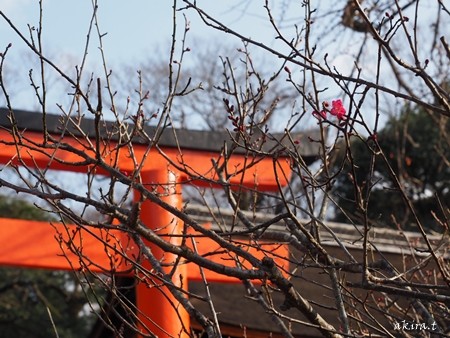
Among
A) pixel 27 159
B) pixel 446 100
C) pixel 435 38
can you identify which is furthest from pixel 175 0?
pixel 435 38

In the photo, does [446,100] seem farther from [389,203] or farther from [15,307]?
[15,307]

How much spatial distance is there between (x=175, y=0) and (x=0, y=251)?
3239 mm

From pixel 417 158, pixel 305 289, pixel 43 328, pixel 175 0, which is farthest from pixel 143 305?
pixel 417 158

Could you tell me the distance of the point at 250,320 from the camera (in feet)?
21.2

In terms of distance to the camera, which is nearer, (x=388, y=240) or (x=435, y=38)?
(x=435, y=38)

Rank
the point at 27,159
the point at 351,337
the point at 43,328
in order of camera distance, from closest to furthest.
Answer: the point at 351,337
the point at 27,159
the point at 43,328

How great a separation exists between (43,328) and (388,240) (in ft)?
19.8

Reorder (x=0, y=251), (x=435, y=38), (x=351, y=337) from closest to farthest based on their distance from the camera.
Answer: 1. (x=351, y=337)
2. (x=0, y=251)
3. (x=435, y=38)

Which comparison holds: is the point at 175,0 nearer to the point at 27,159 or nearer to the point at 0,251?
the point at 27,159

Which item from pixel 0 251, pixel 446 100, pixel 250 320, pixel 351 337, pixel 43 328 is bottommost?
Result: pixel 43 328

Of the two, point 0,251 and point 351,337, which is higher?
point 351,337

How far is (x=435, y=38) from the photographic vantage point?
22.6 ft

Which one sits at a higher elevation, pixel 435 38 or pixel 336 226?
pixel 435 38

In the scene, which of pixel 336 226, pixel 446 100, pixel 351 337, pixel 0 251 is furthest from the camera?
pixel 336 226
